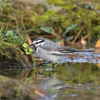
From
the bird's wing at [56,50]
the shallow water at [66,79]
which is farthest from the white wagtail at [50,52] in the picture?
the shallow water at [66,79]

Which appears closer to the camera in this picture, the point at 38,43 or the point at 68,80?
the point at 68,80

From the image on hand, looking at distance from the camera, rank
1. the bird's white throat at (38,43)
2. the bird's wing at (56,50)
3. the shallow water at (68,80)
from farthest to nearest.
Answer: the bird's white throat at (38,43), the bird's wing at (56,50), the shallow water at (68,80)

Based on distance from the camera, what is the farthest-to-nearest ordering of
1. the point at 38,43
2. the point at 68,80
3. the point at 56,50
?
1. the point at 38,43
2. the point at 56,50
3. the point at 68,80

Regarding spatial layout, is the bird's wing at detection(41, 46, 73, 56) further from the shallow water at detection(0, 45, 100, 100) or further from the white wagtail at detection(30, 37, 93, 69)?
the shallow water at detection(0, 45, 100, 100)

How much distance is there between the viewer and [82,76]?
17.2ft

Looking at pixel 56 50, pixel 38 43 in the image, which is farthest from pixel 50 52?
pixel 38 43

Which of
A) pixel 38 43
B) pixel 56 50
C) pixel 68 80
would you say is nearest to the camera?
pixel 68 80

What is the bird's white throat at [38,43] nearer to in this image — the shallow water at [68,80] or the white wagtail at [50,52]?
the white wagtail at [50,52]

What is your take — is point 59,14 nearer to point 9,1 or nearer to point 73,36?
point 73,36

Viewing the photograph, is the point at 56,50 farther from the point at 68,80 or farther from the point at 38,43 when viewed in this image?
the point at 68,80

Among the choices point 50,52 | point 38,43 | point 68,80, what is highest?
point 38,43

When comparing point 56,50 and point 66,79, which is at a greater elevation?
point 56,50

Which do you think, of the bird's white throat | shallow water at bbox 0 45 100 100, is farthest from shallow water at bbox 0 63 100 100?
the bird's white throat

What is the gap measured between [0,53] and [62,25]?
619 cm
